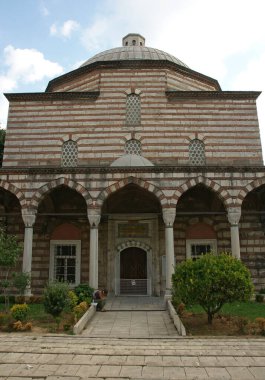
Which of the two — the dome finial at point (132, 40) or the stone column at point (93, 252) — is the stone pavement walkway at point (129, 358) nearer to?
the stone column at point (93, 252)

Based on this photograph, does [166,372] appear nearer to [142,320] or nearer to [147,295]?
[142,320]

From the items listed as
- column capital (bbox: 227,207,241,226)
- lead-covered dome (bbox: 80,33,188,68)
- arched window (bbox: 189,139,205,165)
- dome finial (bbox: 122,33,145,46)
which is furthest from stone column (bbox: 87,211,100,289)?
dome finial (bbox: 122,33,145,46)

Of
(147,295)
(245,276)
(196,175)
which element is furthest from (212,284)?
(147,295)

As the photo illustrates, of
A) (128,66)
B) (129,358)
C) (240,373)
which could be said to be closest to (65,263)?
(128,66)

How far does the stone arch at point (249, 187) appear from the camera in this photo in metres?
15.0

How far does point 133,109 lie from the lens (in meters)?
18.7

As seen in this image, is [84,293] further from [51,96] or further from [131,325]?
[51,96]

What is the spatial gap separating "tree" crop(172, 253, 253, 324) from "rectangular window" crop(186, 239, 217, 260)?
6700 millimetres

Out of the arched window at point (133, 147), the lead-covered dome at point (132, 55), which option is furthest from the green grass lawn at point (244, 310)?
the lead-covered dome at point (132, 55)

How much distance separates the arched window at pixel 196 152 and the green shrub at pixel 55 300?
30.9 feet

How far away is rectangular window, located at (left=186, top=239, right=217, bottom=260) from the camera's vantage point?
17.4 meters

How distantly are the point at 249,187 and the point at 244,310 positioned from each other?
16.0ft

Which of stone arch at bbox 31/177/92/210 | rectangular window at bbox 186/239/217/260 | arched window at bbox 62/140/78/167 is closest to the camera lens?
stone arch at bbox 31/177/92/210

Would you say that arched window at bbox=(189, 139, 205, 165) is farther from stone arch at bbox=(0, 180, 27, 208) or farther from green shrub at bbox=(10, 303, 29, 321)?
green shrub at bbox=(10, 303, 29, 321)
